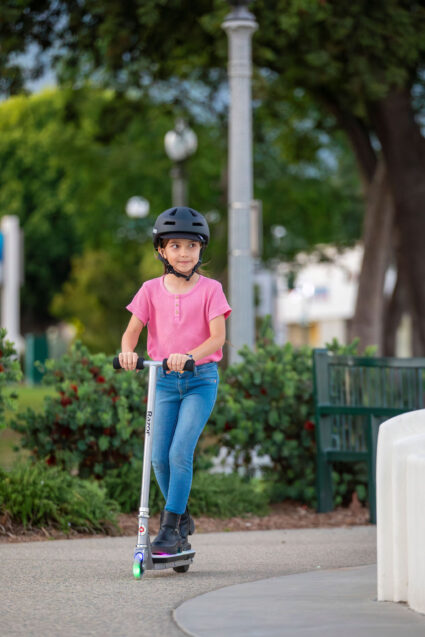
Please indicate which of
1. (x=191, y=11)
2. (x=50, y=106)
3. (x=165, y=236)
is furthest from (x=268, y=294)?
(x=165, y=236)

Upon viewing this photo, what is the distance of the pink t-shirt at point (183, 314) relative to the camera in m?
6.67

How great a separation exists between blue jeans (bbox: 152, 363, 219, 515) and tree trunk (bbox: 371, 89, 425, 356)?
14.2 m

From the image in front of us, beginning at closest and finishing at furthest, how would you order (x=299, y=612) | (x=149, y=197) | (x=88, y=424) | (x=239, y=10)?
(x=299, y=612), (x=88, y=424), (x=239, y=10), (x=149, y=197)

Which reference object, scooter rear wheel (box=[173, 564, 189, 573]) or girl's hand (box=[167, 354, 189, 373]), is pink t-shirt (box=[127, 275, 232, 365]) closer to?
girl's hand (box=[167, 354, 189, 373])

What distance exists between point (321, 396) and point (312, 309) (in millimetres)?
78651

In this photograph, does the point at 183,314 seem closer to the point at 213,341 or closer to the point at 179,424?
the point at 213,341

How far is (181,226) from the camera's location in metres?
6.69

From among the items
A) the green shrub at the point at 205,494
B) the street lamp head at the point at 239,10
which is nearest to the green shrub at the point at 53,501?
the green shrub at the point at 205,494

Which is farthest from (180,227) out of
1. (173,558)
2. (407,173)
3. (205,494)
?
(407,173)

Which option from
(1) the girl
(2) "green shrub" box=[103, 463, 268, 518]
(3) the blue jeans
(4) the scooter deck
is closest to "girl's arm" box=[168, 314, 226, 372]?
(1) the girl

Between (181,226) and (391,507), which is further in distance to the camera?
(181,226)

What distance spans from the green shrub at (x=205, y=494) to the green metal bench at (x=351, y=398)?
1.79 feet

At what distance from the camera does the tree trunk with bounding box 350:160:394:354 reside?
937 inches

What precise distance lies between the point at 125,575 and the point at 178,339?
1209 mm
